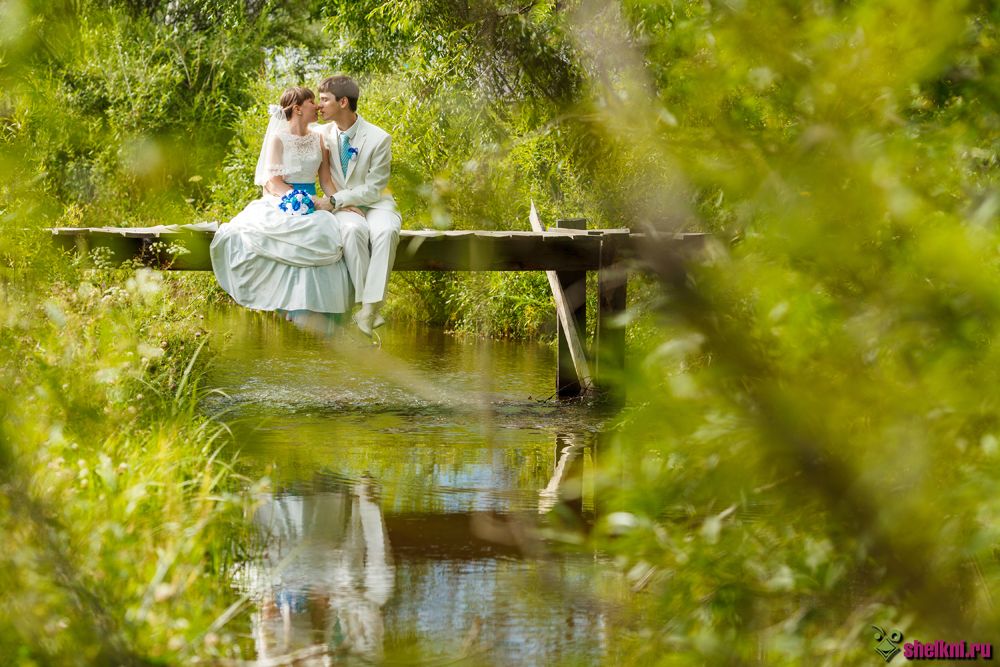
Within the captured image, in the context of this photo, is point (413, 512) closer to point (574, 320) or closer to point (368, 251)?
point (368, 251)

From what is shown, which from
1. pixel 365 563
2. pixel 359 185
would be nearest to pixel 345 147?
pixel 359 185

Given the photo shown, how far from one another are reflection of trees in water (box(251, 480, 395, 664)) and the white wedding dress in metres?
2.58

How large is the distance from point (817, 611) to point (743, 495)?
30.9 inches

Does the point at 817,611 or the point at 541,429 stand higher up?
the point at 541,429

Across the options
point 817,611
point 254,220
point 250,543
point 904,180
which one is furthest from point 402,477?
point 904,180

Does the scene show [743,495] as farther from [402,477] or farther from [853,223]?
[402,477]

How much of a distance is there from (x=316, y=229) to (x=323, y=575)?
4.25 m

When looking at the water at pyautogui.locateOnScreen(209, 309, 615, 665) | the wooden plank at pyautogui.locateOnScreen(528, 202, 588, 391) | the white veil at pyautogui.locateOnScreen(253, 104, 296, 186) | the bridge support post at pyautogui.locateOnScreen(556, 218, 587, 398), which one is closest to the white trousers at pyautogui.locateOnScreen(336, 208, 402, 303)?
the white veil at pyautogui.locateOnScreen(253, 104, 296, 186)

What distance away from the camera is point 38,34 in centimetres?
164

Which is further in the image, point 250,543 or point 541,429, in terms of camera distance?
point 541,429

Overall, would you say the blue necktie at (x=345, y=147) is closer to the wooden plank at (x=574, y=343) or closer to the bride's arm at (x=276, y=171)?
the bride's arm at (x=276, y=171)

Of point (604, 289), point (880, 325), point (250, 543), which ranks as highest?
point (604, 289)

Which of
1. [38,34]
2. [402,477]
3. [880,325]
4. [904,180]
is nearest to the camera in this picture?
[38,34]

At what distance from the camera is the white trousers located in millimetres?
9164
